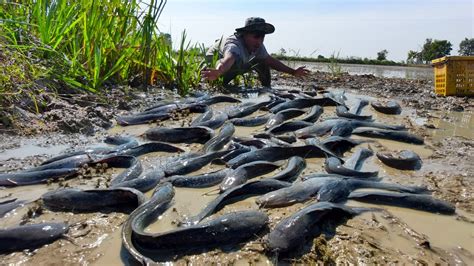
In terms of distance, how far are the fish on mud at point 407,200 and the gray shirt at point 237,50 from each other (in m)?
4.91

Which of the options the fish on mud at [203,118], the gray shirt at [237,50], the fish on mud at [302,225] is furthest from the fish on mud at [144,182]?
the gray shirt at [237,50]

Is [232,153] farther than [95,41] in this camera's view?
No

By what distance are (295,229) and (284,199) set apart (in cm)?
52

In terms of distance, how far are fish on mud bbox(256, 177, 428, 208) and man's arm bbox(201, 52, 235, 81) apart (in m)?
4.11

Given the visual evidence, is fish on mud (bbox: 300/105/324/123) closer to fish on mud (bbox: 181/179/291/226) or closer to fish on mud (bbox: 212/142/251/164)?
fish on mud (bbox: 212/142/251/164)

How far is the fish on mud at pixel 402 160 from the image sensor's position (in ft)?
12.7

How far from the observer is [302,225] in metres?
2.51

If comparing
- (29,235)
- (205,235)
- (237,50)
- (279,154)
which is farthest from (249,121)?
(29,235)

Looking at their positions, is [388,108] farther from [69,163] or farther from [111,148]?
[69,163]

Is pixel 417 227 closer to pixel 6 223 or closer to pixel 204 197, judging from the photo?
pixel 204 197

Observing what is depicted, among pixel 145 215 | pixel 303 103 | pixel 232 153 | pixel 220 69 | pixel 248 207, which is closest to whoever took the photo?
pixel 145 215

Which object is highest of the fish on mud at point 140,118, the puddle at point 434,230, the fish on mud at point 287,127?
the fish on mud at point 140,118

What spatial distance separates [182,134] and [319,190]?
6.31 feet

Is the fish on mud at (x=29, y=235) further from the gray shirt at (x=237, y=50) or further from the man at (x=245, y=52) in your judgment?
the gray shirt at (x=237, y=50)
